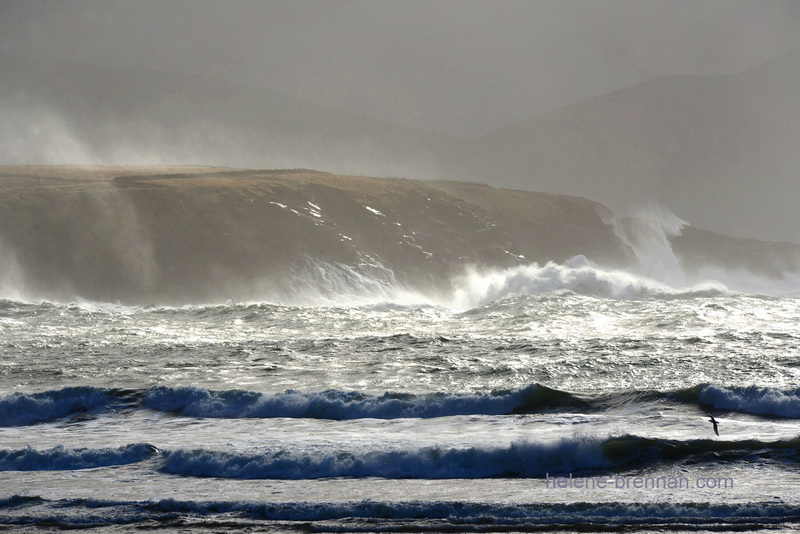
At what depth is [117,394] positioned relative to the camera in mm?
13352

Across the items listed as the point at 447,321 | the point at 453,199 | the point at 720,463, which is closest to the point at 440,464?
the point at 720,463

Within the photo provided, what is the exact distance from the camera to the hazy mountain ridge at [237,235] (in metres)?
33.2

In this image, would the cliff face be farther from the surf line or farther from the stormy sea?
the surf line

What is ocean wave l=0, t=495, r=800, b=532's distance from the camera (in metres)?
6.78

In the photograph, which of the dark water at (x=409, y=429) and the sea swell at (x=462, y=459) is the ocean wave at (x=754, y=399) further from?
the sea swell at (x=462, y=459)

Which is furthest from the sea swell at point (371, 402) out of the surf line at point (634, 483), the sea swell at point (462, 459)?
the surf line at point (634, 483)

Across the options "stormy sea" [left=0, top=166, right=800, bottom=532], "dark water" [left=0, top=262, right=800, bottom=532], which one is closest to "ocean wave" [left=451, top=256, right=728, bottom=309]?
"stormy sea" [left=0, top=166, right=800, bottom=532]

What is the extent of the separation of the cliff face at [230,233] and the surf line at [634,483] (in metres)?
25.9

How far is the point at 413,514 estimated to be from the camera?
23.6 feet

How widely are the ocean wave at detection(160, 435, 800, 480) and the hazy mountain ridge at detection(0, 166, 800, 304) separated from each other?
23.8 meters

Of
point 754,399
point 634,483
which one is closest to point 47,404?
point 634,483

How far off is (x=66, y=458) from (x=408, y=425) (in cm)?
464

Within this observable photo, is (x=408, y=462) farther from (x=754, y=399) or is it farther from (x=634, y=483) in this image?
(x=754, y=399)

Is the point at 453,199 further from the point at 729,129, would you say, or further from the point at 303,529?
the point at 729,129
